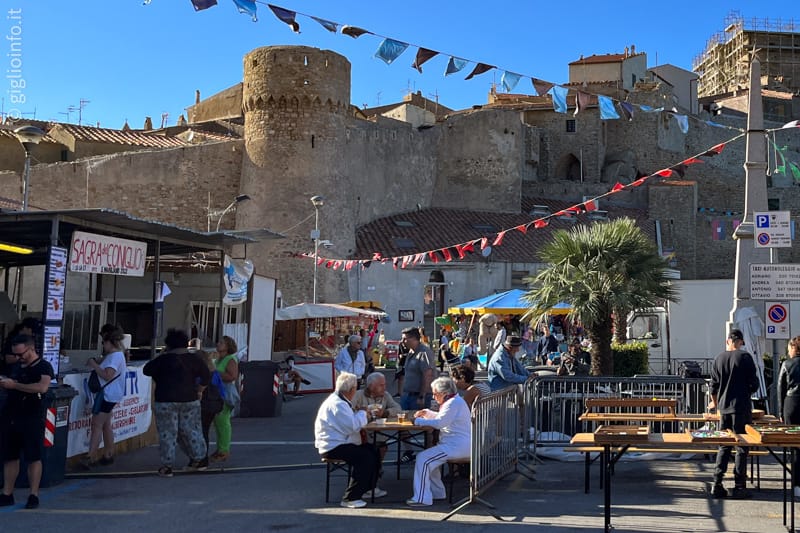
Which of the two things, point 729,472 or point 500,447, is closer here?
point 500,447

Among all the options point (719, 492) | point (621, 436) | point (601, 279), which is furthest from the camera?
point (601, 279)

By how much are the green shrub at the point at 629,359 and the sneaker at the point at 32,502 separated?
11572 millimetres

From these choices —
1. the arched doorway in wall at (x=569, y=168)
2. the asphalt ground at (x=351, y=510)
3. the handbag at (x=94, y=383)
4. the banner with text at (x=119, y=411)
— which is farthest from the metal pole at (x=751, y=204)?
the arched doorway in wall at (x=569, y=168)

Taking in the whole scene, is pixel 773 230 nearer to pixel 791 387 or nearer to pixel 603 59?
pixel 791 387

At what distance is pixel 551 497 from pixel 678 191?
40494 millimetres

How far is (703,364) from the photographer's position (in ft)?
62.7

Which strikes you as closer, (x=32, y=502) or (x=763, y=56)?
(x=32, y=502)

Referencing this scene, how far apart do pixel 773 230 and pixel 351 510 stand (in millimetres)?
6340

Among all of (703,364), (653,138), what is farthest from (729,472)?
(653,138)

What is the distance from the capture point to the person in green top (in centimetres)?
993

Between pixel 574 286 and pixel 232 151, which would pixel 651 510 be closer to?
pixel 574 286

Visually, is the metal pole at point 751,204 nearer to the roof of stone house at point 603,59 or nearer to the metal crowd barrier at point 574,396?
the metal crowd barrier at point 574,396

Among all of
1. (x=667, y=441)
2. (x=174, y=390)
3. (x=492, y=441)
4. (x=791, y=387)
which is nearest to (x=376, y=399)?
(x=492, y=441)

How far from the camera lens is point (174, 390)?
29.7 feet
